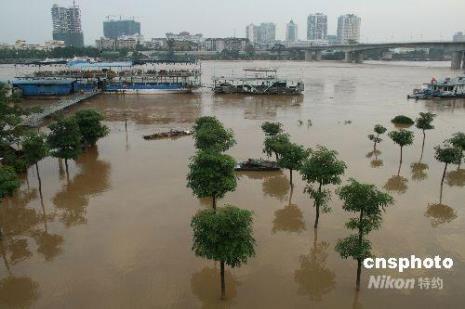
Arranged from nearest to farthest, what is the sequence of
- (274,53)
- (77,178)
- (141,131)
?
(77,178) → (141,131) → (274,53)

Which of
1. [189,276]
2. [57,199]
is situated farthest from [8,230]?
[189,276]

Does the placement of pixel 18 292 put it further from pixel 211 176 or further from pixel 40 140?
pixel 40 140

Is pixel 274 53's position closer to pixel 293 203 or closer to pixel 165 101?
pixel 165 101

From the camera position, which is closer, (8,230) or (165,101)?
(8,230)

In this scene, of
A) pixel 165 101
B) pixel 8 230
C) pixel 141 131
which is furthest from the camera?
pixel 165 101

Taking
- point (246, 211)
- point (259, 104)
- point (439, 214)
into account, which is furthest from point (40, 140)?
point (259, 104)

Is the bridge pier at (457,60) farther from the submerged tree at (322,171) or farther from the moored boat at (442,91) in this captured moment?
the submerged tree at (322,171)
